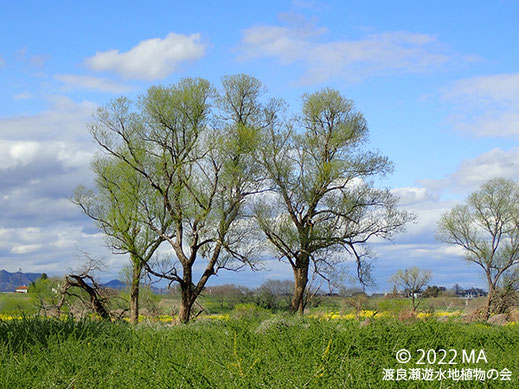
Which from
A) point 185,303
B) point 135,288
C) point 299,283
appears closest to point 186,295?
point 185,303

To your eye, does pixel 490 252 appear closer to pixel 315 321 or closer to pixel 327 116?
pixel 327 116

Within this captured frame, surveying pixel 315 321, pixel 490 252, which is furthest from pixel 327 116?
pixel 315 321

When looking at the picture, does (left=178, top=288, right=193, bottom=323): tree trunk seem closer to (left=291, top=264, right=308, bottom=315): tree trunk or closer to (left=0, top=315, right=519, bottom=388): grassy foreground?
(left=291, top=264, right=308, bottom=315): tree trunk

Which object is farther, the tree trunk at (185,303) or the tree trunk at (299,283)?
the tree trunk at (299,283)

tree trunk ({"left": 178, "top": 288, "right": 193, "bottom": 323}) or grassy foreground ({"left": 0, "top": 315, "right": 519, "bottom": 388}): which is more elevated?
grassy foreground ({"left": 0, "top": 315, "right": 519, "bottom": 388})

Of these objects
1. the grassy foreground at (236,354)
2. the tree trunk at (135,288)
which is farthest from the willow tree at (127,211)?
the grassy foreground at (236,354)

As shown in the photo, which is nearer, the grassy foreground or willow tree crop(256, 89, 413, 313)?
the grassy foreground

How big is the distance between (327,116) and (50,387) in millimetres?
21531

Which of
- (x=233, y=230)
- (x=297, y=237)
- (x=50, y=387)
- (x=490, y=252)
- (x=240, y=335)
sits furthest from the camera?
(x=490, y=252)

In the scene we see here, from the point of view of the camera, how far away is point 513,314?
2114 cm

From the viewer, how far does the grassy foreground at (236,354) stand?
4.16 meters

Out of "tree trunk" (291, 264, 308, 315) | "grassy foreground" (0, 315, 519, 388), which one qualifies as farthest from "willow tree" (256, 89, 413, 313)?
"grassy foreground" (0, 315, 519, 388)

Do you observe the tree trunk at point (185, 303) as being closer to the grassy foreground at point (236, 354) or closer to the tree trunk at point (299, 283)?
the tree trunk at point (299, 283)

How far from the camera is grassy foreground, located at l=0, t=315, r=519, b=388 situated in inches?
164
